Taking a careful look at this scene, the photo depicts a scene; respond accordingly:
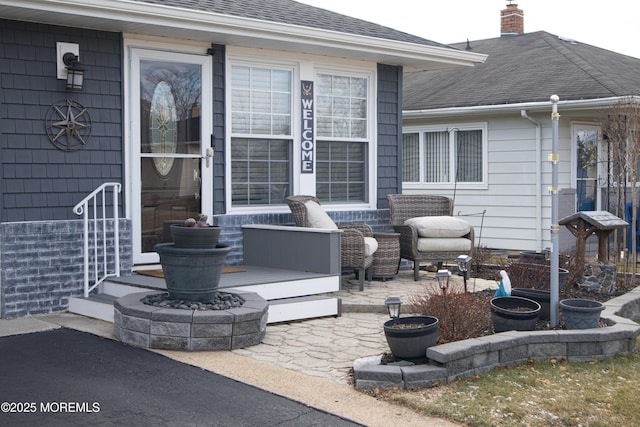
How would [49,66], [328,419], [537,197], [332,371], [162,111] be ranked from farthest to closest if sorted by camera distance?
[537,197]
[162,111]
[49,66]
[332,371]
[328,419]

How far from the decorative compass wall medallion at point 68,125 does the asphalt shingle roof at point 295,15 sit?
1.20 metres

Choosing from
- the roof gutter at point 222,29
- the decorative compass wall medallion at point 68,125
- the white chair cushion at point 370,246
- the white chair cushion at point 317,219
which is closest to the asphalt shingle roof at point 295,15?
the roof gutter at point 222,29

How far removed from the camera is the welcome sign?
29.7ft

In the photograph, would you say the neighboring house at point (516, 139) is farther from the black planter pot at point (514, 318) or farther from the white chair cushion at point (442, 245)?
the black planter pot at point (514, 318)

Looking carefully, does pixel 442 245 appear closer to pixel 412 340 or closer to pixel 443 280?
pixel 443 280

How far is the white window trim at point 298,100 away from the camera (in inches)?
334

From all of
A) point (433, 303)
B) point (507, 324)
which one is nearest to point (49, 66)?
point (433, 303)

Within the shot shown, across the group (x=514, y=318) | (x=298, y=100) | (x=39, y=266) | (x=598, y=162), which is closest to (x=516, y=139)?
(x=598, y=162)

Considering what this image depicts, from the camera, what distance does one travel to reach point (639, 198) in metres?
12.7

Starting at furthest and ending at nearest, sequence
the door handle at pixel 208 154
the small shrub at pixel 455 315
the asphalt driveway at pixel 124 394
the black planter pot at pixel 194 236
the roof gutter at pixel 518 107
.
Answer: the roof gutter at pixel 518 107 < the door handle at pixel 208 154 < the black planter pot at pixel 194 236 < the small shrub at pixel 455 315 < the asphalt driveway at pixel 124 394

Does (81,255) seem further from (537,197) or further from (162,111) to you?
(537,197)

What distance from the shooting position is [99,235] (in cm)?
749

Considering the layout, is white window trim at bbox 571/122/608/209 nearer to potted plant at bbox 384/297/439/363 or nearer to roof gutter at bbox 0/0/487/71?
roof gutter at bbox 0/0/487/71

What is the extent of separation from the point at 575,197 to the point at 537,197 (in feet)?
2.39
